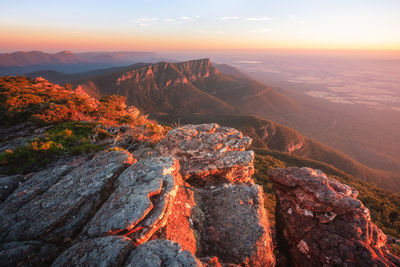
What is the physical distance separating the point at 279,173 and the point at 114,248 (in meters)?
6.51

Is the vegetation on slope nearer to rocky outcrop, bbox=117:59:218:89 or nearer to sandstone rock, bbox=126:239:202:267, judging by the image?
sandstone rock, bbox=126:239:202:267

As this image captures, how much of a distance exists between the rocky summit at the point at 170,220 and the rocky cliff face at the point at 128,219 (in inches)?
0.9

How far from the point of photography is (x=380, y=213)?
27750 millimetres

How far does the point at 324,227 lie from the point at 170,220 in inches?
201

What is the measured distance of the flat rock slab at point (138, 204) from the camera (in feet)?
12.6

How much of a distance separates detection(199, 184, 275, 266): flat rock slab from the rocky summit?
0.09 feet

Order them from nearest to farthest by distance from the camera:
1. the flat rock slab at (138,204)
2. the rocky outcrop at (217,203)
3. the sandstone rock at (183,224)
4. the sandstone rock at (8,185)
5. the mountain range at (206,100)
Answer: the flat rock slab at (138,204)
the sandstone rock at (183,224)
the rocky outcrop at (217,203)
the sandstone rock at (8,185)
the mountain range at (206,100)

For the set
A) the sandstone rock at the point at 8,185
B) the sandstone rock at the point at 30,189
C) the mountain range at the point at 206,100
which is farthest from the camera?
the mountain range at the point at 206,100

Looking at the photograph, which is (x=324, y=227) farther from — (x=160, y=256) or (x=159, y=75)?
(x=159, y=75)

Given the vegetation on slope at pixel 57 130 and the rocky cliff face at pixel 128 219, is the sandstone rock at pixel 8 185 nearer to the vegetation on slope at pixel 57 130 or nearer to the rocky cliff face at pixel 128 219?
the rocky cliff face at pixel 128 219

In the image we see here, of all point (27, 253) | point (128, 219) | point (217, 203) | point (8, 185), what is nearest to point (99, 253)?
point (128, 219)

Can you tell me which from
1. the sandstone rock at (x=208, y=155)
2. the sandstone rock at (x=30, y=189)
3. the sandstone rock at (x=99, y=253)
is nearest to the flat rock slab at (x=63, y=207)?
the sandstone rock at (x=30, y=189)

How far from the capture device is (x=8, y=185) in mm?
5391

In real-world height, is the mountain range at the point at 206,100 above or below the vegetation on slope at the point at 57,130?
below
